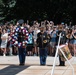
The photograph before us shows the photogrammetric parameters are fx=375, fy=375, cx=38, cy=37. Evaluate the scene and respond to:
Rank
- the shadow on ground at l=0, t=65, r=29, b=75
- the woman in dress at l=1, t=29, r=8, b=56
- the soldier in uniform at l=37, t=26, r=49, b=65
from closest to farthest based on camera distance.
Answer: the shadow on ground at l=0, t=65, r=29, b=75, the soldier in uniform at l=37, t=26, r=49, b=65, the woman in dress at l=1, t=29, r=8, b=56

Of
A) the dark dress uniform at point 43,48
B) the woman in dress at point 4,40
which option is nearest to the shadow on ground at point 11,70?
the dark dress uniform at point 43,48

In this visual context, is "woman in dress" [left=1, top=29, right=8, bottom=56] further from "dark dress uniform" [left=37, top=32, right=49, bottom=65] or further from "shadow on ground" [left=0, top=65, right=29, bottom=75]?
"shadow on ground" [left=0, top=65, right=29, bottom=75]

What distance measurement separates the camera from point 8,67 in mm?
16906

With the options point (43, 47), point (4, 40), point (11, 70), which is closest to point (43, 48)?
point (43, 47)

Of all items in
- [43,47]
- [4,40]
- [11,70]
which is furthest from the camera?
[4,40]

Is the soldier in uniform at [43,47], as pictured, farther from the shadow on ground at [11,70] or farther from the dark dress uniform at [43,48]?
the shadow on ground at [11,70]

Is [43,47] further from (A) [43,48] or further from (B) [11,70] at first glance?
(B) [11,70]

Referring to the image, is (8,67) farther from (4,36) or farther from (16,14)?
(16,14)

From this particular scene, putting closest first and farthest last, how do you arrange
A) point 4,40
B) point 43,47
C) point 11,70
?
1. point 11,70
2. point 43,47
3. point 4,40

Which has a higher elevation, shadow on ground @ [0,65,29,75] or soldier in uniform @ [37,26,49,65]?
soldier in uniform @ [37,26,49,65]

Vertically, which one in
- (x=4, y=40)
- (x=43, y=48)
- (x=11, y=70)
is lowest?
(x=11, y=70)

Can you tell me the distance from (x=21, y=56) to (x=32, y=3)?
1994cm

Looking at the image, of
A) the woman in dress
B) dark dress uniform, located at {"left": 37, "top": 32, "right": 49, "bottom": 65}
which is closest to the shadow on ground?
dark dress uniform, located at {"left": 37, "top": 32, "right": 49, "bottom": 65}

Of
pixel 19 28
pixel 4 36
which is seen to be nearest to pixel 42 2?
pixel 4 36
